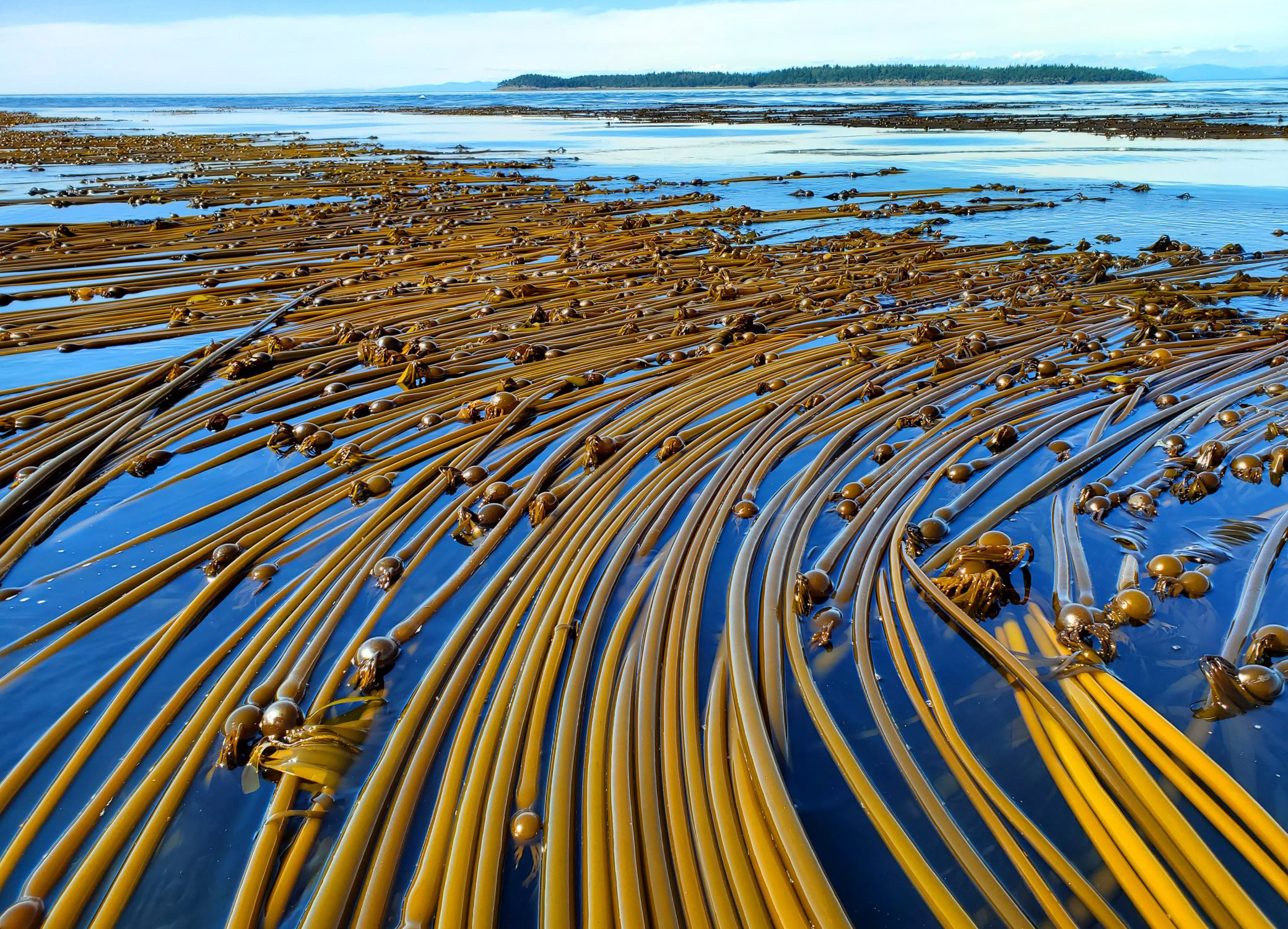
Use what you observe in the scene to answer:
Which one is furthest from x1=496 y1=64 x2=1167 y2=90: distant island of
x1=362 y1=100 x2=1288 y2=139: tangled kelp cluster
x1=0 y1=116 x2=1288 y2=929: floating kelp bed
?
x1=0 y1=116 x2=1288 y2=929: floating kelp bed

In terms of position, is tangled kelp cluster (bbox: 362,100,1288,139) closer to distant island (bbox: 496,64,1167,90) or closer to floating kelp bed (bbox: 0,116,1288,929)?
floating kelp bed (bbox: 0,116,1288,929)

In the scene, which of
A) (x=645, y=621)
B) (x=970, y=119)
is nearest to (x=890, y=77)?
(x=970, y=119)

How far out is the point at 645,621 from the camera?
267cm

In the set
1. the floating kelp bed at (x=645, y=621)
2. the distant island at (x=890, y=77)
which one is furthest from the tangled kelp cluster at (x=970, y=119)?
the distant island at (x=890, y=77)

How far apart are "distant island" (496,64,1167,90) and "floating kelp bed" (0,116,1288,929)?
116596 mm

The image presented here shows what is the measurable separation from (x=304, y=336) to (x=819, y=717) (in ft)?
17.6

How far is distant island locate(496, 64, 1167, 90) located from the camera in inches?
4104

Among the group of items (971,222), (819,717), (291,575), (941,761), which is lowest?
(941,761)

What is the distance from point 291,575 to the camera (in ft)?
10.2

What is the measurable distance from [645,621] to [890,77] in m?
131

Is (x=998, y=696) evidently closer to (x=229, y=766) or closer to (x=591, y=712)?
(x=591, y=712)

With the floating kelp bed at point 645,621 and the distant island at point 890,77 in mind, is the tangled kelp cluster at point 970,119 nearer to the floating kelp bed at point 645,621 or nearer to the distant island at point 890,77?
the floating kelp bed at point 645,621

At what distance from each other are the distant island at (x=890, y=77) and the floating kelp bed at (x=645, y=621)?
117m

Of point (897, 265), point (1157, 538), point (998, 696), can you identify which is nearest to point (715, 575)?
point (998, 696)
